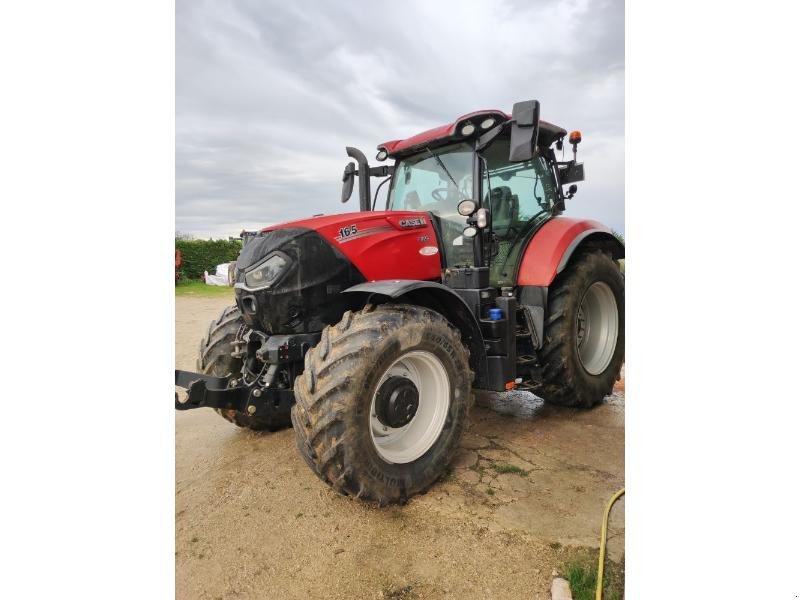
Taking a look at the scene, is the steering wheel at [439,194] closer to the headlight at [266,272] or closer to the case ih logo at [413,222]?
the case ih logo at [413,222]

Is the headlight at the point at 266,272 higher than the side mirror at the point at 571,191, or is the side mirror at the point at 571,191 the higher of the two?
the side mirror at the point at 571,191

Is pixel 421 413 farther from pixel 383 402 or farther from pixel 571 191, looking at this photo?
pixel 571 191

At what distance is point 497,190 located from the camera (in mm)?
3541

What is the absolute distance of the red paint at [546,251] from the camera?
3.24 metres

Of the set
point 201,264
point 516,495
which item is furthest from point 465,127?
point 201,264

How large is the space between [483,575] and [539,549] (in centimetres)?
29

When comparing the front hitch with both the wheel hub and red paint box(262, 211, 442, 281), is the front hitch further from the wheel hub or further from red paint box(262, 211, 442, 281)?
red paint box(262, 211, 442, 281)

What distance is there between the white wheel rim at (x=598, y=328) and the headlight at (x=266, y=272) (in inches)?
100

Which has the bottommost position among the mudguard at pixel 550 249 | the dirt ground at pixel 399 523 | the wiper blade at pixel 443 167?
the dirt ground at pixel 399 523

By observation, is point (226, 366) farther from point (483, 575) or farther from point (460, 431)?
point (483, 575)

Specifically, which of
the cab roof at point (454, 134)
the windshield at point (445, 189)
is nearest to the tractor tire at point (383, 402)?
the windshield at point (445, 189)

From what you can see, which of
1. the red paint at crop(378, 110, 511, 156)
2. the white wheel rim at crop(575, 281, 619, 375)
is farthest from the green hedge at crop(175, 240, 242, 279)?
the white wheel rim at crop(575, 281, 619, 375)

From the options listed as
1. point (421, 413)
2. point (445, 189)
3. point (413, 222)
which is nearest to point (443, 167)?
point (445, 189)

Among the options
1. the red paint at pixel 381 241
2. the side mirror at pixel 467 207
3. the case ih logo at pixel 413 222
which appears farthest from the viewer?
the case ih logo at pixel 413 222
